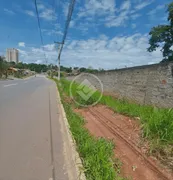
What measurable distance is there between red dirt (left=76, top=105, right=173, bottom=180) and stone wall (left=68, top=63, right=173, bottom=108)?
4.39 ft

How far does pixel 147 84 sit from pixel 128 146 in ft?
12.3

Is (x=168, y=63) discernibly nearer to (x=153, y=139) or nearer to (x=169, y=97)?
(x=169, y=97)

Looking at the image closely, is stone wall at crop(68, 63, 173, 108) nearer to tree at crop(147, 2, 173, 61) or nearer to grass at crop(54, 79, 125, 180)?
grass at crop(54, 79, 125, 180)

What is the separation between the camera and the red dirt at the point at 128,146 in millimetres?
3127

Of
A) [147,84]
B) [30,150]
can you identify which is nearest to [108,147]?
[30,150]

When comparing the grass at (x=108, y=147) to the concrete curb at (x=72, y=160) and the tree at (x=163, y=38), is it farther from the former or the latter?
the tree at (x=163, y=38)

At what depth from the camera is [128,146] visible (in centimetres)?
414

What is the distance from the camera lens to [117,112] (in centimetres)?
720

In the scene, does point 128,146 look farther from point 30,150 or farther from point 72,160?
point 30,150

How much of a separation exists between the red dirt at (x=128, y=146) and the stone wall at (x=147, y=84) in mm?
1339

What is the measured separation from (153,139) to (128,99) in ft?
16.2

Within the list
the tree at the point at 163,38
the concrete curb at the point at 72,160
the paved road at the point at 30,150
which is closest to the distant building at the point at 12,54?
the tree at the point at 163,38

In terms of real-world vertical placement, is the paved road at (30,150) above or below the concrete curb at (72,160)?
below

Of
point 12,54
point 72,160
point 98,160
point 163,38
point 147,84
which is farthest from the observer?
point 12,54
